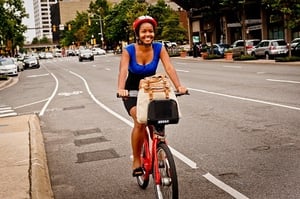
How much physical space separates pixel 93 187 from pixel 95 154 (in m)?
2.17

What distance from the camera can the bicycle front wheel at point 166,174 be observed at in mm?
4871

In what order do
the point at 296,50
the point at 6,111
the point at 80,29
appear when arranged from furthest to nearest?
the point at 80,29 < the point at 296,50 < the point at 6,111

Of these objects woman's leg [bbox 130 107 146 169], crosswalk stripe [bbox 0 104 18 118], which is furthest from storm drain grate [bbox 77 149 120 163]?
crosswalk stripe [bbox 0 104 18 118]

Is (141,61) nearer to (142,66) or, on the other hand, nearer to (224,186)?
(142,66)

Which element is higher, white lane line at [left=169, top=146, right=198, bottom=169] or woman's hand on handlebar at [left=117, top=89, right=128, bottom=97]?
woman's hand on handlebar at [left=117, top=89, right=128, bottom=97]

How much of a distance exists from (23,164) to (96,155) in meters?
1.39

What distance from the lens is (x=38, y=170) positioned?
→ 24.3ft

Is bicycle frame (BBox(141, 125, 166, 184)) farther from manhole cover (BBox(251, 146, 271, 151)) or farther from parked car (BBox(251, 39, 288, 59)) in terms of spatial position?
parked car (BBox(251, 39, 288, 59))

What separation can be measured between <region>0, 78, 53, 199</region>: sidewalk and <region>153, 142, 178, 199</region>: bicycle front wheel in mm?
1667

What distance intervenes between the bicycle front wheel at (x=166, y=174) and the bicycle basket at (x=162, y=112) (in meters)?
0.27

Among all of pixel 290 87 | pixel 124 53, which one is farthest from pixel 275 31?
pixel 124 53

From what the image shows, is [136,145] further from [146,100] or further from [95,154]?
[95,154]

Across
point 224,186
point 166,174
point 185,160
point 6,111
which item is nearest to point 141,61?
point 166,174

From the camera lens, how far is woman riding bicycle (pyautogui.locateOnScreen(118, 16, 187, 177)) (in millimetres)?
5461
